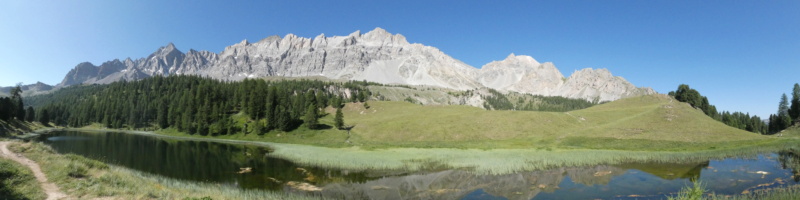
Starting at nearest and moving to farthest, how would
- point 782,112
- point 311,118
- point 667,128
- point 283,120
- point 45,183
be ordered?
1. point 45,183
2. point 667,128
3. point 311,118
4. point 283,120
5. point 782,112

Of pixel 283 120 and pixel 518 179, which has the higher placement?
pixel 283 120

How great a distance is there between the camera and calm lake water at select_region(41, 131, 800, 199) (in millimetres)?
31438

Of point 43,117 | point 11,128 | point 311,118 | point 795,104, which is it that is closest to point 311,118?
point 311,118

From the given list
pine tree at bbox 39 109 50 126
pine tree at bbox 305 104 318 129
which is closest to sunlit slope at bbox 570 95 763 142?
pine tree at bbox 305 104 318 129

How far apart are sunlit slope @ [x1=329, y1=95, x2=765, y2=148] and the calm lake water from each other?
26.2 metres

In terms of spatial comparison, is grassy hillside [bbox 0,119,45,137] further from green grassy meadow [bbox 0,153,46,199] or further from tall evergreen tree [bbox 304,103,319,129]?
green grassy meadow [bbox 0,153,46,199]

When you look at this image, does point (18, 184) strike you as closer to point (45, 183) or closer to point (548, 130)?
point (45, 183)

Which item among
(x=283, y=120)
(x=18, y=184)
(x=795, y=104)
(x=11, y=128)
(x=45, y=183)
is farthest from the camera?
(x=795, y=104)

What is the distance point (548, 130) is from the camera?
89.4 metres

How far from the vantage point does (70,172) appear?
27.7 m

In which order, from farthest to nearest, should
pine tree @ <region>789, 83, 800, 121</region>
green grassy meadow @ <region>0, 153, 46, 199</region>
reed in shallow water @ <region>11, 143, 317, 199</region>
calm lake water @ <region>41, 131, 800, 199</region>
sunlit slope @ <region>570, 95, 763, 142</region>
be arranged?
pine tree @ <region>789, 83, 800, 121</region>, sunlit slope @ <region>570, 95, 763, 142</region>, calm lake water @ <region>41, 131, 800, 199</region>, reed in shallow water @ <region>11, 143, 317, 199</region>, green grassy meadow @ <region>0, 153, 46, 199</region>

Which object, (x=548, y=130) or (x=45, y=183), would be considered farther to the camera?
(x=548, y=130)

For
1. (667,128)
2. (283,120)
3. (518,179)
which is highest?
(667,128)

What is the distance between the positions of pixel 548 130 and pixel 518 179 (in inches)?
2273
